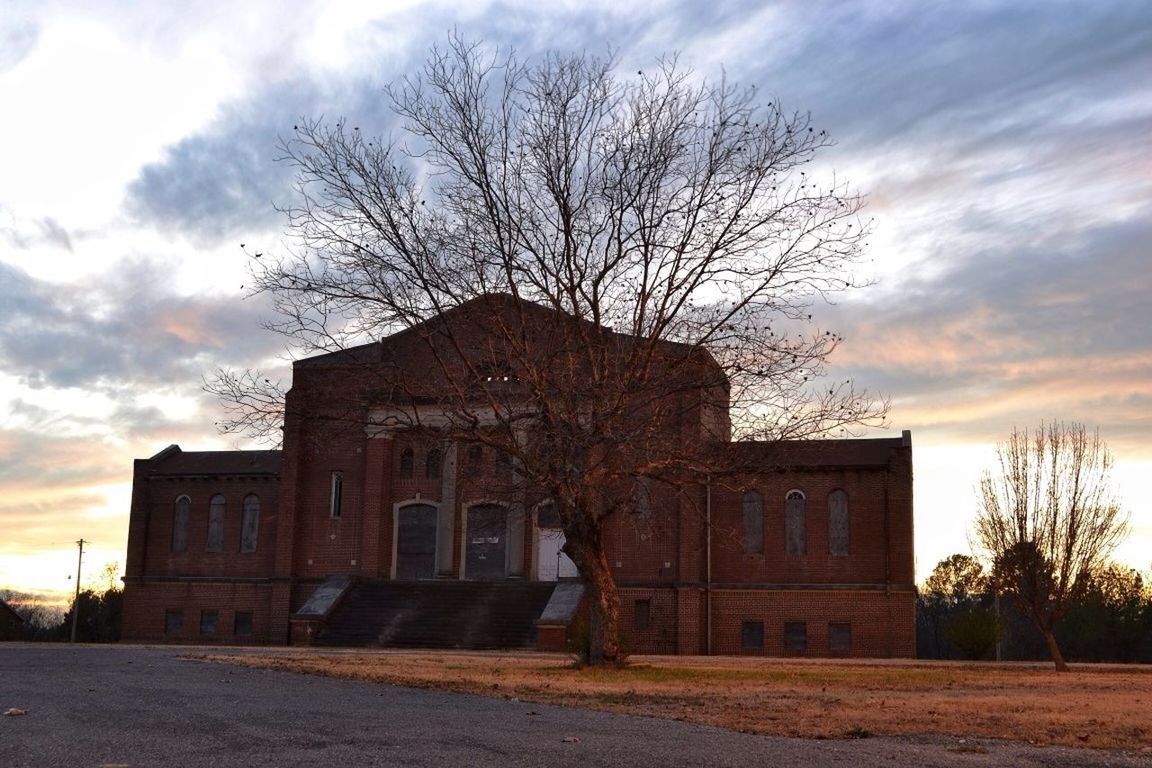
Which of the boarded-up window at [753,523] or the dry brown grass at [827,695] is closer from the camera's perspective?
the dry brown grass at [827,695]

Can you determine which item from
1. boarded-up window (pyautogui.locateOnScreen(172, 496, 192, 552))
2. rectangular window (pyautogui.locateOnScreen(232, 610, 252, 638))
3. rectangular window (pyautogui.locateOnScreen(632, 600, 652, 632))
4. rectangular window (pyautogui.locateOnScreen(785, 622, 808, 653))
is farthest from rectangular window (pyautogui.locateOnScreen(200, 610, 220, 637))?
rectangular window (pyautogui.locateOnScreen(785, 622, 808, 653))

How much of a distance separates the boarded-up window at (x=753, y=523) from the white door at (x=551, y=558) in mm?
5825

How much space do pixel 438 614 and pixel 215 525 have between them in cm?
1099

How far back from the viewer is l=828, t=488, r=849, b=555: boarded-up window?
39.4 meters

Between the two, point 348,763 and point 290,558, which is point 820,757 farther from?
point 290,558

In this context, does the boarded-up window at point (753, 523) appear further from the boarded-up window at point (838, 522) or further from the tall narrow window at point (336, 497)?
the tall narrow window at point (336, 497)

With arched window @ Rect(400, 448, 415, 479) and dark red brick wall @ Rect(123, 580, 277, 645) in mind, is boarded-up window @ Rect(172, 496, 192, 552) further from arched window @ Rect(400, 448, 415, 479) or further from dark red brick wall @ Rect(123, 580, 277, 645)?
arched window @ Rect(400, 448, 415, 479)

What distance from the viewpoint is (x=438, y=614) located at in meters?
38.2

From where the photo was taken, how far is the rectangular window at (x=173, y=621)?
4375 centimetres

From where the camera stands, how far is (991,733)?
37.3 ft

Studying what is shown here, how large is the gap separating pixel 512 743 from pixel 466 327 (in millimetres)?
14997

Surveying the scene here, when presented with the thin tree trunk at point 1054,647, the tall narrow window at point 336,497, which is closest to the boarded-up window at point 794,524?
the thin tree trunk at point 1054,647

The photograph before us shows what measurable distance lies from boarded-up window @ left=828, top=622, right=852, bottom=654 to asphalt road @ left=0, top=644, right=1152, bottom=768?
26222 millimetres

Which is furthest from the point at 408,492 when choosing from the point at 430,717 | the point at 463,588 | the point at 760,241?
the point at 430,717
